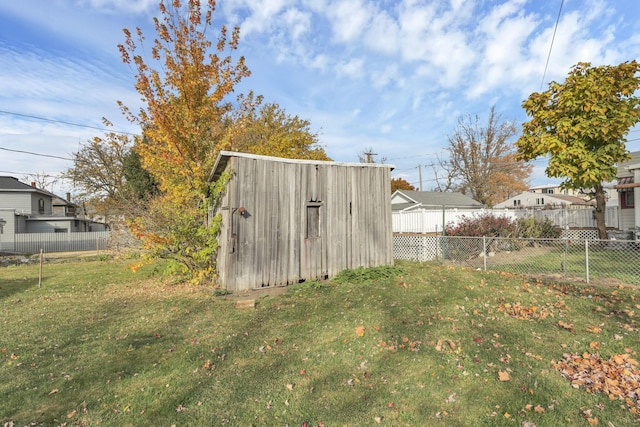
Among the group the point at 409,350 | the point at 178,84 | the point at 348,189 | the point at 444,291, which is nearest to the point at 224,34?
the point at 178,84

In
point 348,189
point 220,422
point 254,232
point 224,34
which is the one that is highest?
point 224,34

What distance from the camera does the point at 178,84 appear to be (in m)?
9.59

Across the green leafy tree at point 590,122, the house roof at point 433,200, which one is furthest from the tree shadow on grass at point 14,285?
the house roof at point 433,200

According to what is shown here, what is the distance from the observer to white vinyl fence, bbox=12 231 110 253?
23.3 m

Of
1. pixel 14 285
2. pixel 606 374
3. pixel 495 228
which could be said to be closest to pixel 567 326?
pixel 606 374

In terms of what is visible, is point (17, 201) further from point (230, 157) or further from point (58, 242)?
point (230, 157)

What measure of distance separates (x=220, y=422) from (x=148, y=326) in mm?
→ 3158

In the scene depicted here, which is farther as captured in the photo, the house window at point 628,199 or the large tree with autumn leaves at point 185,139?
the house window at point 628,199

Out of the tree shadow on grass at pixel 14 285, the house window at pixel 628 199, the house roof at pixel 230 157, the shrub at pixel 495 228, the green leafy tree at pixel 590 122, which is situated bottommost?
Answer: the tree shadow on grass at pixel 14 285

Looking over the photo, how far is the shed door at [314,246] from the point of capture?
8.06m

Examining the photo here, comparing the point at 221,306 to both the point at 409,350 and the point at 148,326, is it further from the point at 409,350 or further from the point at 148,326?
the point at 409,350

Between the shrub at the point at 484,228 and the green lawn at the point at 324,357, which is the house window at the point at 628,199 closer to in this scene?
the shrub at the point at 484,228

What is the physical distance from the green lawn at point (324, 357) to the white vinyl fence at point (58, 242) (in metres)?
20.9

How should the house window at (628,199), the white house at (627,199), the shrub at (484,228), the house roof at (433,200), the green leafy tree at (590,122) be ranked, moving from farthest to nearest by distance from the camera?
the house roof at (433,200) < the house window at (628,199) < the white house at (627,199) < the shrub at (484,228) < the green leafy tree at (590,122)
